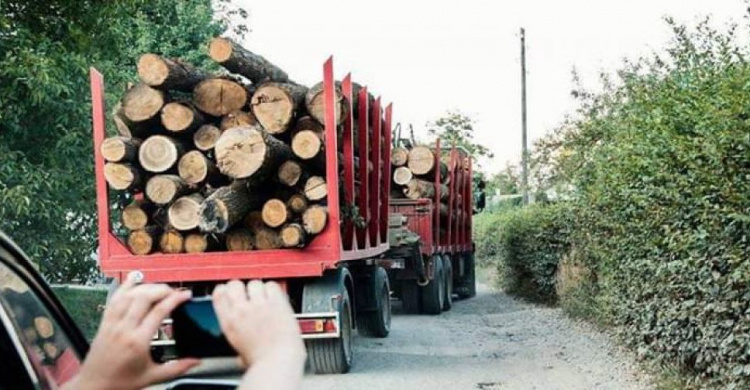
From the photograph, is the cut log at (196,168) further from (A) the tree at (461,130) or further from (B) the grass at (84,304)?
(A) the tree at (461,130)

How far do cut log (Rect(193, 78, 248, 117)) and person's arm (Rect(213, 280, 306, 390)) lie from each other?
825 cm

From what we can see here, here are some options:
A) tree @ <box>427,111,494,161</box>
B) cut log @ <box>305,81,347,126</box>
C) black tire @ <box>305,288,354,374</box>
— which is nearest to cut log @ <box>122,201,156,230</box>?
cut log @ <box>305,81,347,126</box>

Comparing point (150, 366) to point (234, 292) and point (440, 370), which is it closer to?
point (234, 292)

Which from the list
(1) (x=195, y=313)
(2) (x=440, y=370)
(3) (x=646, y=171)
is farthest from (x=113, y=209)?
(1) (x=195, y=313)

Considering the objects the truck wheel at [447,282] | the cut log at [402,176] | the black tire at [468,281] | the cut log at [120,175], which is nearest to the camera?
the cut log at [120,175]

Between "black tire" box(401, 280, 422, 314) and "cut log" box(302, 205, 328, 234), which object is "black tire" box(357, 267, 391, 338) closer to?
"cut log" box(302, 205, 328, 234)

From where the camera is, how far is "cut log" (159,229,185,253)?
30.8ft

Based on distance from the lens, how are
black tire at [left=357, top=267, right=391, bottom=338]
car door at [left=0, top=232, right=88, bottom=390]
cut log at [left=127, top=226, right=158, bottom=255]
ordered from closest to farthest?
car door at [left=0, top=232, right=88, bottom=390] → cut log at [left=127, top=226, right=158, bottom=255] → black tire at [left=357, top=267, right=391, bottom=338]

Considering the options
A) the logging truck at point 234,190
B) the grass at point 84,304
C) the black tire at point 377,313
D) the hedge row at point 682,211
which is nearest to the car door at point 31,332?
the hedge row at point 682,211

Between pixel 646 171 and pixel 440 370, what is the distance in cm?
350

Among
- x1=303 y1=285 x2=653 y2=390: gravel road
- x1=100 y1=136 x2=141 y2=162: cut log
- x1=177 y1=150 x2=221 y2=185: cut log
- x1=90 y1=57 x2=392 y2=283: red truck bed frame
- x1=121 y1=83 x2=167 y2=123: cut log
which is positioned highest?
x1=121 y1=83 x2=167 y2=123: cut log

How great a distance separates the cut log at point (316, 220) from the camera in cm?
920

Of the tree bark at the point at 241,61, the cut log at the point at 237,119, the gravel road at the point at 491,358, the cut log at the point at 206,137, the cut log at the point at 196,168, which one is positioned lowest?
the gravel road at the point at 491,358

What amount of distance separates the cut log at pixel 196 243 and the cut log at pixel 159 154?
69cm
